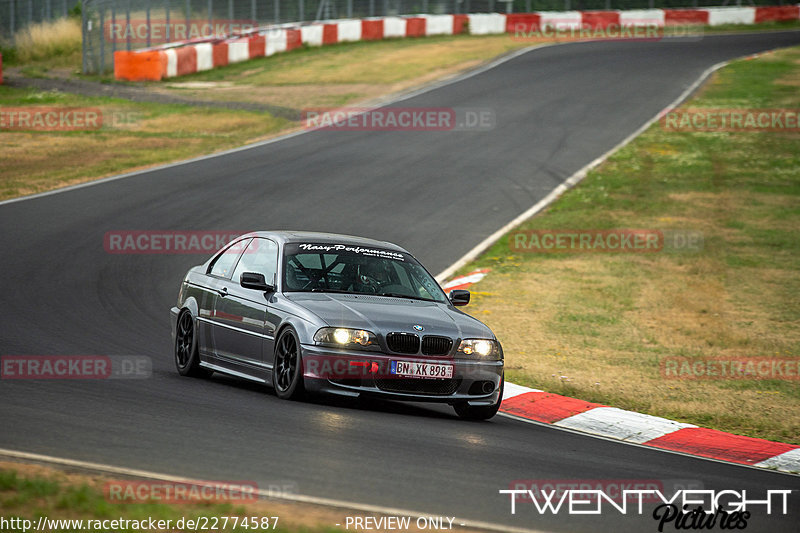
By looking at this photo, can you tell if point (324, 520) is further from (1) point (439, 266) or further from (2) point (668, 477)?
(1) point (439, 266)

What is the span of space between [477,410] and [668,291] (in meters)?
7.02

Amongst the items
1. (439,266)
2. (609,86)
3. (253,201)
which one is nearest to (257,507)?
(439,266)

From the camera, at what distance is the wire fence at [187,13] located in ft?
127

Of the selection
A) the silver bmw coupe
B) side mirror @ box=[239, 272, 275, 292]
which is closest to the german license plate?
the silver bmw coupe

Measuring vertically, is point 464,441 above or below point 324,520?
below

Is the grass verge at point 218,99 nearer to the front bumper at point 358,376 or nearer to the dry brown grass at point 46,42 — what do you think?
the dry brown grass at point 46,42

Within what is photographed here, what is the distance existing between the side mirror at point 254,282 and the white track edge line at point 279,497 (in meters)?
3.34

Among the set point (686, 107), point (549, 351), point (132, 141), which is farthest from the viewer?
point (686, 107)

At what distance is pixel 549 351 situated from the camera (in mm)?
12469

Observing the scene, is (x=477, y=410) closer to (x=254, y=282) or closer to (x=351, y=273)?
(x=351, y=273)

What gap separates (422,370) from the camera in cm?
877

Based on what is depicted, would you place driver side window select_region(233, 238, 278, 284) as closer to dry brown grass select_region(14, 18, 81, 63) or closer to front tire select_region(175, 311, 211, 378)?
front tire select_region(175, 311, 211, 378)

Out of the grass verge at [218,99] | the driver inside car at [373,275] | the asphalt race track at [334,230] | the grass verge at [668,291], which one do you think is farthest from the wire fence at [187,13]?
the driver inside car at [373,275]

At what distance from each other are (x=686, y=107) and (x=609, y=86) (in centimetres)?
415
